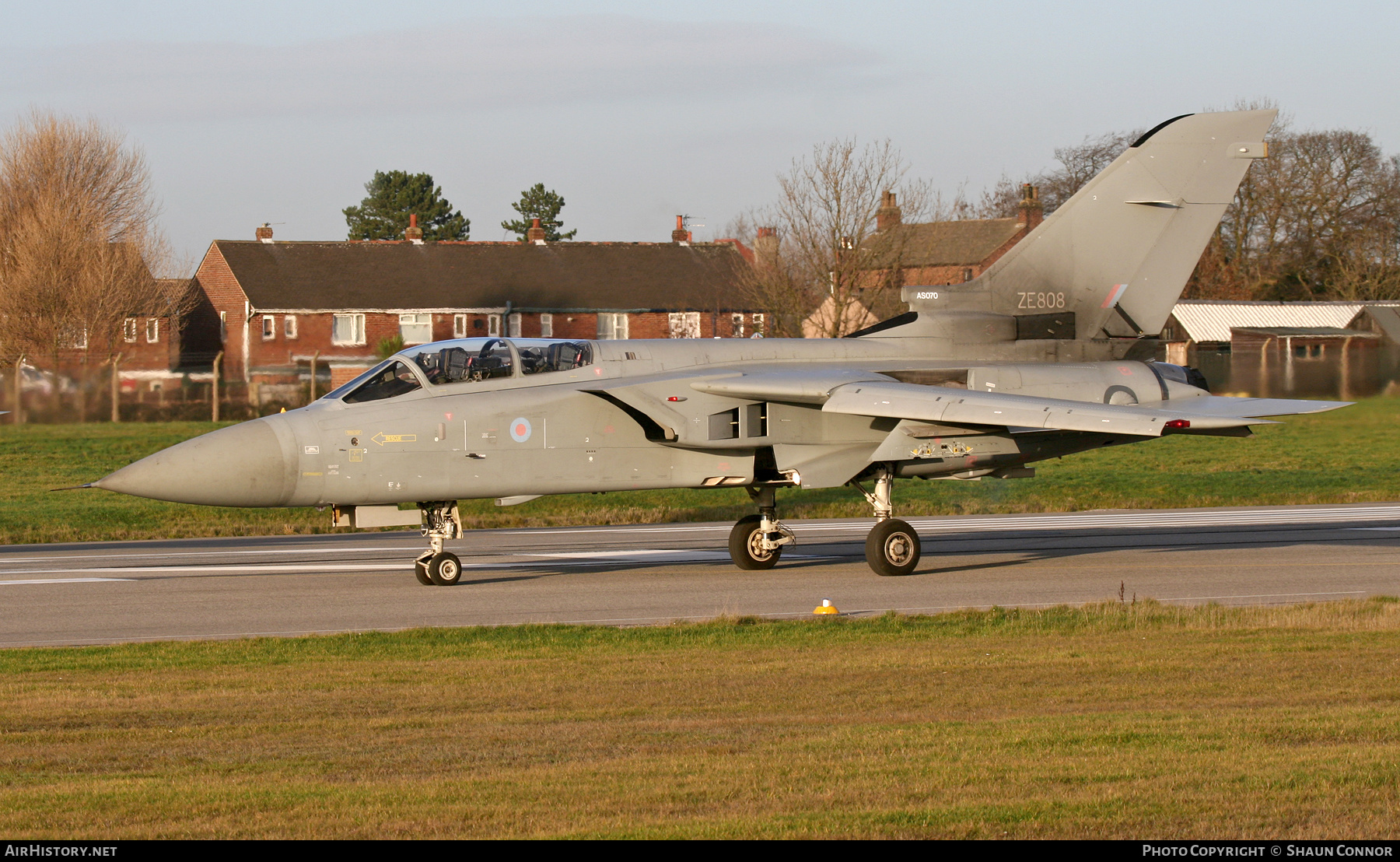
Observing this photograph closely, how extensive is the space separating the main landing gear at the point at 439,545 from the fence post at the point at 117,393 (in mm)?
20262

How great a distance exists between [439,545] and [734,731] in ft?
30.1

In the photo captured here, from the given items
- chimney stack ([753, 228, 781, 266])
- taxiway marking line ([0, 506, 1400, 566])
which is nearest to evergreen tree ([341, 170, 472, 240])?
chimney stack ([753, 228, 781, 266])

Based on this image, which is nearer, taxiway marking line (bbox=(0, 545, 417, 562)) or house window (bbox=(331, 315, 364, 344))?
taxiway marking line (bbox=(0, 545, 417, 562))

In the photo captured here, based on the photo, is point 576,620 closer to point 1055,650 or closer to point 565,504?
point 1055,650

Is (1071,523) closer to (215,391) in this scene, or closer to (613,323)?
(215,391)

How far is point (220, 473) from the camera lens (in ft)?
51.4

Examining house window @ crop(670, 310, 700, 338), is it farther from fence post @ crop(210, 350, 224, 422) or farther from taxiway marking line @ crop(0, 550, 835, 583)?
taxiway marking line @ crop(0, 550, 835, 583)

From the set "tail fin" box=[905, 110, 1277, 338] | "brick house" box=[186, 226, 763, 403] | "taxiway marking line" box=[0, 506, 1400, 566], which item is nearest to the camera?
"tail fin" box=[905, 110, 1277, 338]

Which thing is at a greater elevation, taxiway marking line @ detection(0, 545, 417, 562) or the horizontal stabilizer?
the horizontal stabilizer

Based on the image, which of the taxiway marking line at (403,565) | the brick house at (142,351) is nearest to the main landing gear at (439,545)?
the taxiway marking line at (403,565)

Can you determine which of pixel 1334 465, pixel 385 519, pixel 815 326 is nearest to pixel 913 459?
pixel 385 519

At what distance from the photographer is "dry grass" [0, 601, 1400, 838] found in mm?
6324

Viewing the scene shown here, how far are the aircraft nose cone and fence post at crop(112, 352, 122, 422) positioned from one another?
1990 centimetres

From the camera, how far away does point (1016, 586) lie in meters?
16.2
